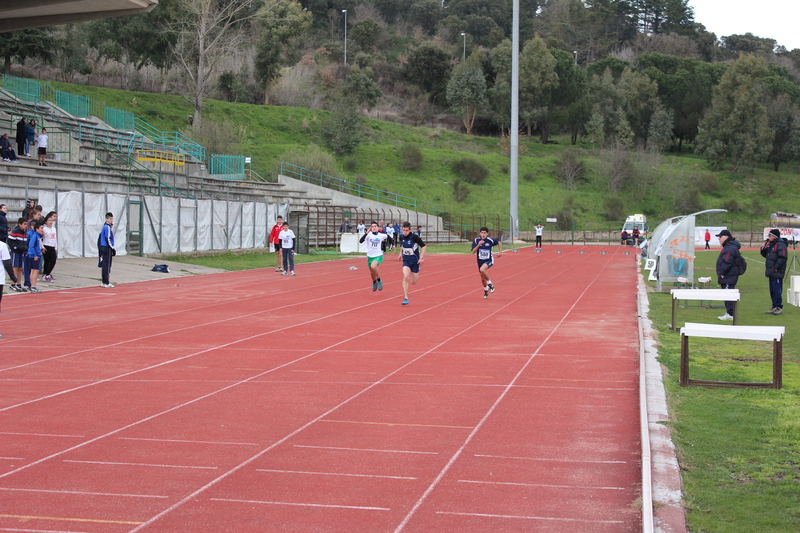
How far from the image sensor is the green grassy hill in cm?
6494

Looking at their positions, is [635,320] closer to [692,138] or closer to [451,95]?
[451,95]

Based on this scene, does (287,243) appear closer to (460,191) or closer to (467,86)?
(460,191)

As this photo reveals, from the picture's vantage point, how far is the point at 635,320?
620 inches

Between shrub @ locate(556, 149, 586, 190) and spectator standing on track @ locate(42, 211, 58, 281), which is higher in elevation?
shrub @ locate(556, 149, 586, 190)

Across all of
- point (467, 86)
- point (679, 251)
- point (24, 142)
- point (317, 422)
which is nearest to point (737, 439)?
point (317, 422)

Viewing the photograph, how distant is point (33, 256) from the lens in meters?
19.6

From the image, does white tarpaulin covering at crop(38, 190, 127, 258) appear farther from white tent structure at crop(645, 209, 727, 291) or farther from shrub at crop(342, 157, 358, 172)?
shrub at crop(342, 157, 358, 172)

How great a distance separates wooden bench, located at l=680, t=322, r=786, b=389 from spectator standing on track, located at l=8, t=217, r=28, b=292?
16626 mm

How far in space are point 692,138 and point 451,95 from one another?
104 feet

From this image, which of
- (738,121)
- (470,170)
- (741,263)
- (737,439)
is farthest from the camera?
(738,121)

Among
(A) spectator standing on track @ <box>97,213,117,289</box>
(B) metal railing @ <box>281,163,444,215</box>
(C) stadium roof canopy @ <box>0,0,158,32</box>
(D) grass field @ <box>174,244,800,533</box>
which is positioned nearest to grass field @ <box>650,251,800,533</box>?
(D) grass field @ <box>174,244,800,533</box>

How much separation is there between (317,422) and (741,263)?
37.7 feet

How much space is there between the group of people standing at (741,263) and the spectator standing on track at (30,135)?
28.1m

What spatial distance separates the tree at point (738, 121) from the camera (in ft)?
272
